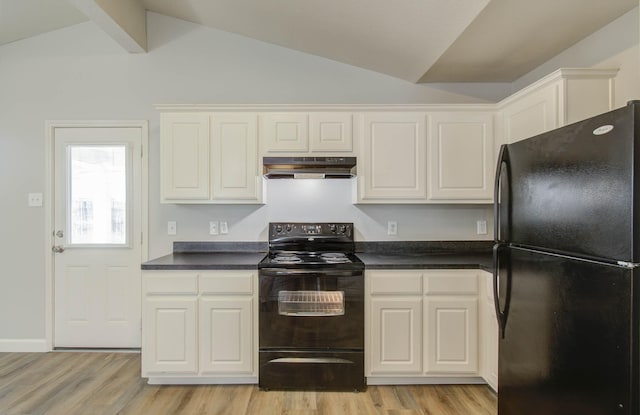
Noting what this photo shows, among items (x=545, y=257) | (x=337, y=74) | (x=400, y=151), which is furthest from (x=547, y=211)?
(x=337, y=74)

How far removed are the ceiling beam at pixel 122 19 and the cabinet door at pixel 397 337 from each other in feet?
A: 9.71

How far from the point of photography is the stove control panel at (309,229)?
2.95 m

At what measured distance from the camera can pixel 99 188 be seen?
3.06 meters

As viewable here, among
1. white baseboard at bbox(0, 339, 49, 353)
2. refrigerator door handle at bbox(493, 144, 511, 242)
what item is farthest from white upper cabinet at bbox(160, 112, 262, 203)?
white baseboard at bbox(0, 339, 49, 353)

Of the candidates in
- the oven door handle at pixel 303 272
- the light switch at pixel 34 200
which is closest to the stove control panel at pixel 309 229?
the oven door handle at pixel 303 272

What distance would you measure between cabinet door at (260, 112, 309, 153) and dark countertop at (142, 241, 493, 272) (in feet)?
3.05

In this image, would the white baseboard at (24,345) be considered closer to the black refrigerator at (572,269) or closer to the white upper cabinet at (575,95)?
the black refrigerator at (572,269)

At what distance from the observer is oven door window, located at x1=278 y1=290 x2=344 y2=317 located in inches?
92.6

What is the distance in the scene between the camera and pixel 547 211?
1402 mm

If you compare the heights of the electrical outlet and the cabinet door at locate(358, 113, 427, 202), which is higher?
the cabinet door at locate(358, 113, 427, 202)

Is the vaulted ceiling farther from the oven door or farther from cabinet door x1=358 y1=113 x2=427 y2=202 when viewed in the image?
the oven door

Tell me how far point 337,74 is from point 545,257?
2323mm

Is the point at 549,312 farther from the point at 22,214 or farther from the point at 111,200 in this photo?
the point at 22,214

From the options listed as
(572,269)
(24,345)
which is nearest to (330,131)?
(572,269)
